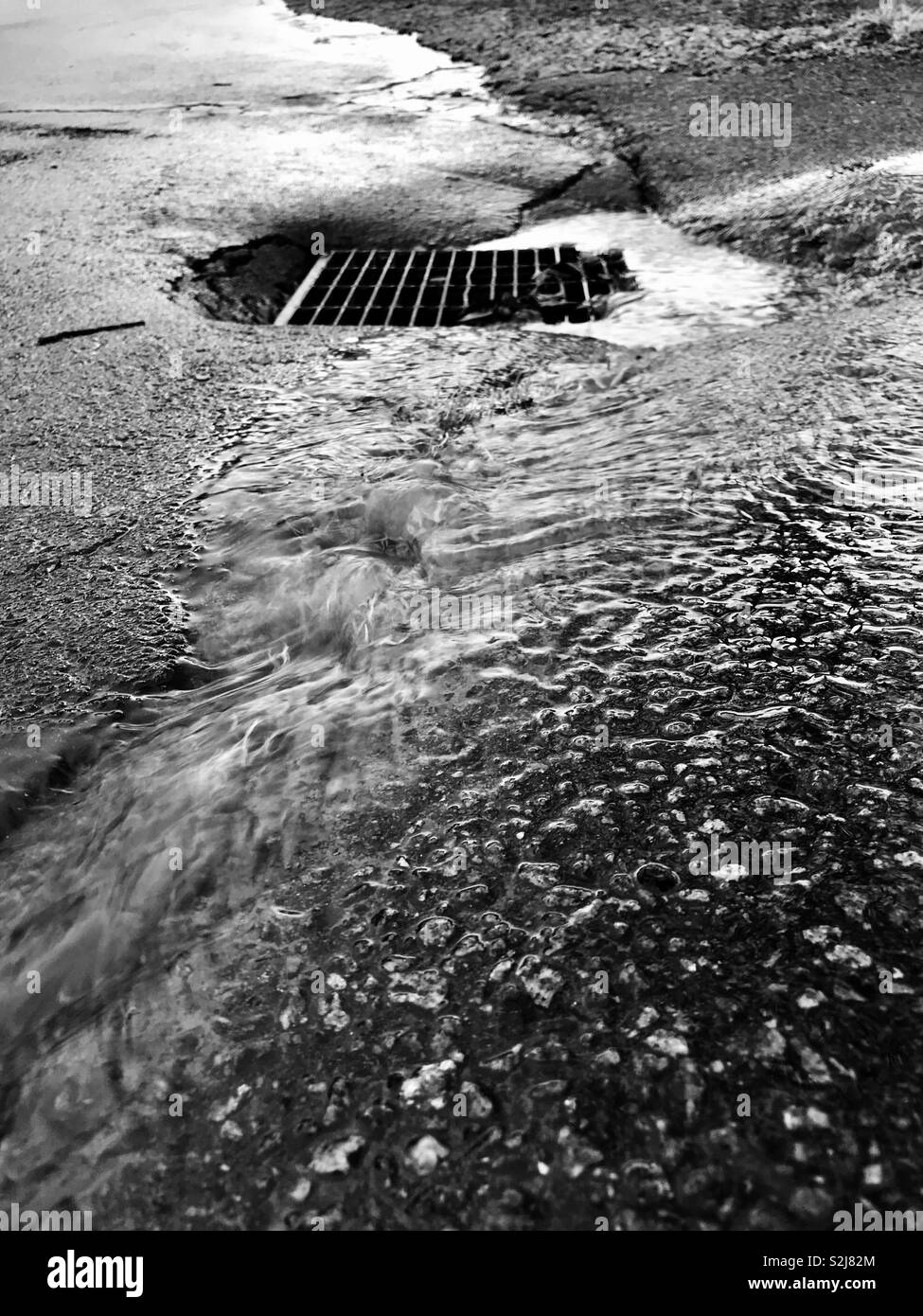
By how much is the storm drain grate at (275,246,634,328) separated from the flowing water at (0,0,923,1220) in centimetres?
85

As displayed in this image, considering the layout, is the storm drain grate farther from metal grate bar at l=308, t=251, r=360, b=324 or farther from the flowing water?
the flowing water

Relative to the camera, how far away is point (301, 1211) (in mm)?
1199

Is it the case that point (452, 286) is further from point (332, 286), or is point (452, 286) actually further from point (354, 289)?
point (332, 286)

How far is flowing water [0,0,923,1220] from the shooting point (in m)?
1.57

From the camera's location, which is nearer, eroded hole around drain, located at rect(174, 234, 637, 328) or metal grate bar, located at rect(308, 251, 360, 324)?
eroded hole around drain, located at rect(174, 234, 637, 328)

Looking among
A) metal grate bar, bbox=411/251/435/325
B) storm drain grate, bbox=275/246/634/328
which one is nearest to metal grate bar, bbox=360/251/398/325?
storm drain grate, bbox=275/246/634/328

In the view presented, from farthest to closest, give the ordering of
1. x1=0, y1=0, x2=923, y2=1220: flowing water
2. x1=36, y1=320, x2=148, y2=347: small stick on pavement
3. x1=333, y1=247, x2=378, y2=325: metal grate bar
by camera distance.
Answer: x1=333, y1=247, x2=378, y2=325: metal grate bar < x1=36, y1=320, x2=148, y2=347: small stick on pavement < x1=0, y1=0, x2=923, y2=1220: flowing water

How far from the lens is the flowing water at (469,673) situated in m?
1.57

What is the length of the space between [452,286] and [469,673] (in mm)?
2671

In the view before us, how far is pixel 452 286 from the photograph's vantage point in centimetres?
418

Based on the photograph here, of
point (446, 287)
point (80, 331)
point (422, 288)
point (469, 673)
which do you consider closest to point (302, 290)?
point (422, 288)
